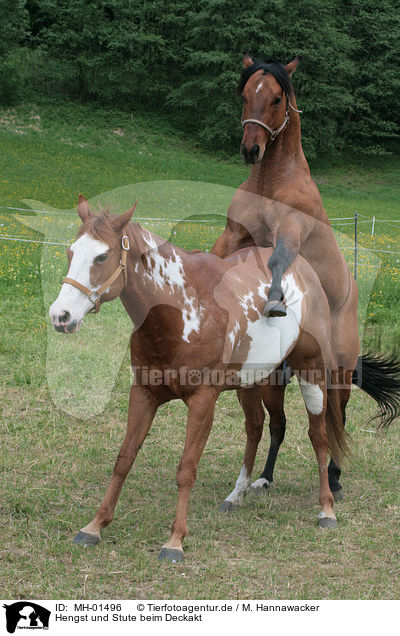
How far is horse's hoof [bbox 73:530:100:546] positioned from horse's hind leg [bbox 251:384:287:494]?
1.51 metres

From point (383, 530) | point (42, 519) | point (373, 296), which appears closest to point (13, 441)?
point (42, 519)

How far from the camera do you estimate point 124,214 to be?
3254 millimetres

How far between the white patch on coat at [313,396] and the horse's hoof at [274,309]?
78 cm

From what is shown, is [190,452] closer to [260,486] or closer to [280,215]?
[260,486]

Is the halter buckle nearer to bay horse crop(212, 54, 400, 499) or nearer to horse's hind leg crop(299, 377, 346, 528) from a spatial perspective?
bay horse crop(212, 54, 400, 499)

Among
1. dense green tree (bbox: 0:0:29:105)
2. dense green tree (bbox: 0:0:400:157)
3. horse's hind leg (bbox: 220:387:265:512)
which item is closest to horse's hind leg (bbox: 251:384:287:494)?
horse's hind leg (bbox: 220:387:265:512)

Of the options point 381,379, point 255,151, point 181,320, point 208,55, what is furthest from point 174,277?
point 208,55

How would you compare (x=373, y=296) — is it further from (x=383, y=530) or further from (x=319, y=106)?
(x=319, y=106)

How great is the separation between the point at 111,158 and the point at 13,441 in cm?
2380

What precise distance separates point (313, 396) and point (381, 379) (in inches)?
46.4

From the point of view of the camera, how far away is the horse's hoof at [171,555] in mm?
3750

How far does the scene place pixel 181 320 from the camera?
12.1ft

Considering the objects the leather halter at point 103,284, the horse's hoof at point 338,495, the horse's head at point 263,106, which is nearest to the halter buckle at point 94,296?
the leather halter at point 103,284

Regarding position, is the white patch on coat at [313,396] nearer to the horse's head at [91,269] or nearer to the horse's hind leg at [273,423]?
the horse's hind leg at [273,423]
